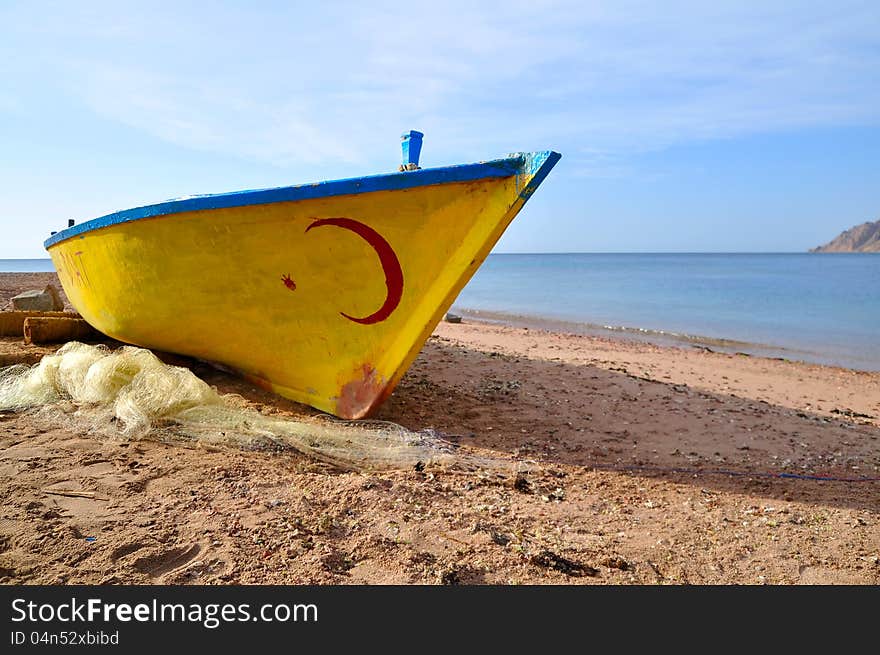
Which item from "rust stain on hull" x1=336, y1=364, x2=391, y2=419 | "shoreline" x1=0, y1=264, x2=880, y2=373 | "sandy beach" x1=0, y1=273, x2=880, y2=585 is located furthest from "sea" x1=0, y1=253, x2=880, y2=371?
"rust stain on hull" x1=336, y1=364, x2=391, y2=419

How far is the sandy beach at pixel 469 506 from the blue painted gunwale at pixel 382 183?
1.51 meters

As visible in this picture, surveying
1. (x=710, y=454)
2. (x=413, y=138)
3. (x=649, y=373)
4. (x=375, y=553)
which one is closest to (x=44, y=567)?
(x=375, y=553)

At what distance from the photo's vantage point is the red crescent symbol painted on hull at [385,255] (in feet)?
13.1

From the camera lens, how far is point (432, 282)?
3.96 meters

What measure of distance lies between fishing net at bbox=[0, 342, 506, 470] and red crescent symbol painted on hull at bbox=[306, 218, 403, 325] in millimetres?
873

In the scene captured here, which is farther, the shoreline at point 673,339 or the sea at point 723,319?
the sea at point 723,319

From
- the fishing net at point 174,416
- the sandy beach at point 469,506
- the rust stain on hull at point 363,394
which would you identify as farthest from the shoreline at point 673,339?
the fishing net at point 174,416

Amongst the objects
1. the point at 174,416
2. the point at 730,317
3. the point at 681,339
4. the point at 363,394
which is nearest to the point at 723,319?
the point at 730,317

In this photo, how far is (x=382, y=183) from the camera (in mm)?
3803

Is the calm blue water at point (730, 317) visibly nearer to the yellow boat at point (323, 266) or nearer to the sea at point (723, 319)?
the sea at point (723, 319)

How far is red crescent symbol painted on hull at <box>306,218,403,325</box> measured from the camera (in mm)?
3986

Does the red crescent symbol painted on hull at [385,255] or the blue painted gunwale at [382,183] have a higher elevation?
the blue painted gunwale at [382,183]

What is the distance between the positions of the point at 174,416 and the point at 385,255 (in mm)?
1696

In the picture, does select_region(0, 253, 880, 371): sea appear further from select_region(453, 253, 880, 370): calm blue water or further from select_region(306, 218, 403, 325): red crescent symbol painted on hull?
select_region(306, 218, 403, 325): red crescent symbol painted on hull
